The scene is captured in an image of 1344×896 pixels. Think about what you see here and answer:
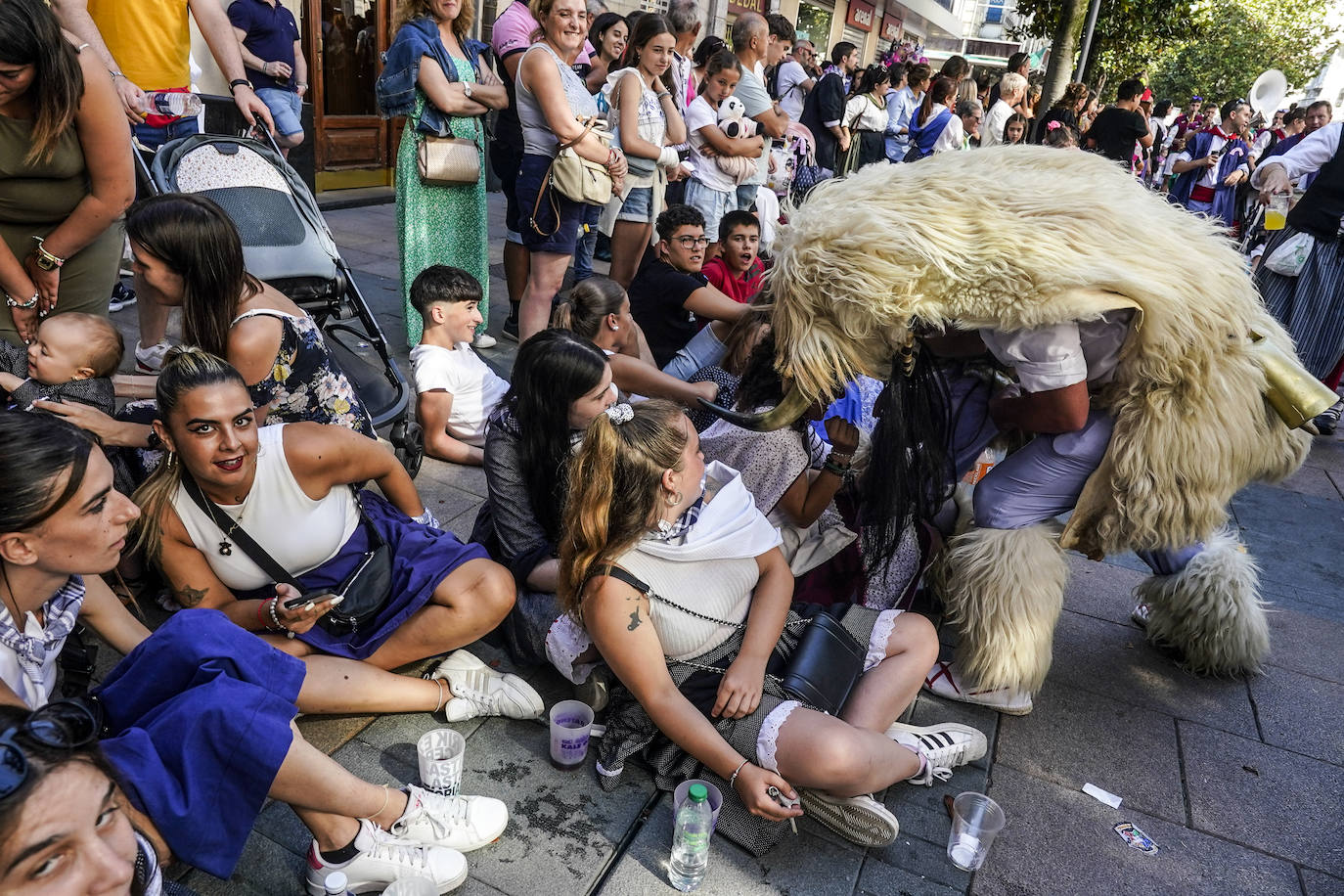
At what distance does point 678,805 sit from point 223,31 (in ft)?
13.4

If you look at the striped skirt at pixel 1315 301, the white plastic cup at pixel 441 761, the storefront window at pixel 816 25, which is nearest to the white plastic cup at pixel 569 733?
the white plastic cup at pixel 441 761

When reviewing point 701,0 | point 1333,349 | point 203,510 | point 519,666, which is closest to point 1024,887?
point 519,666

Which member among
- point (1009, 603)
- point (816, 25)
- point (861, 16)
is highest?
point (861, 16)

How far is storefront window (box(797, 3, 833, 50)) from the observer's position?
22.3 meters

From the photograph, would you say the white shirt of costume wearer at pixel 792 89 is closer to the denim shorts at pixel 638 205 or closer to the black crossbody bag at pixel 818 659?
the denim shorts at pixel 638 205

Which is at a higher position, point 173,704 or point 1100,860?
point 173,704

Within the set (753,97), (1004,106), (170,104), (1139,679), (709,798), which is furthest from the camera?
(1004,106)

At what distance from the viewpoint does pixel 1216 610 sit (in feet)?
9.27

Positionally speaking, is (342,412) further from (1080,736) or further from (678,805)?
(1080,736)

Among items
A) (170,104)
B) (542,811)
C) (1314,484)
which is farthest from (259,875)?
(1314,484)

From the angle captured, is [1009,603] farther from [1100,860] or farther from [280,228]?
[280,228]

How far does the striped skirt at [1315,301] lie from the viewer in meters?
4.79

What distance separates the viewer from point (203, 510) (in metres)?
2.23

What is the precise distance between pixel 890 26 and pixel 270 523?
3523cm
